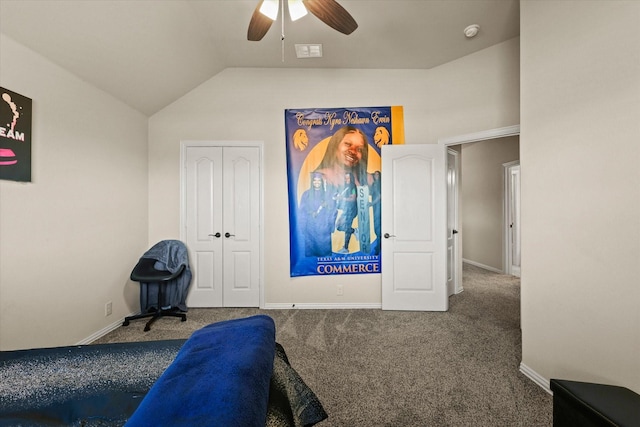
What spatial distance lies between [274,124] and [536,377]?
3451 mm

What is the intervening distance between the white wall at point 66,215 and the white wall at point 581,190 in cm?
373

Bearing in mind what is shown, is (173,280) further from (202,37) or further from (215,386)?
(215,386)

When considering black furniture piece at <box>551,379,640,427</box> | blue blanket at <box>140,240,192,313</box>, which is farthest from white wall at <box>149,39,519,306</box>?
black furniture piece at <box>551,379,640,427</box>

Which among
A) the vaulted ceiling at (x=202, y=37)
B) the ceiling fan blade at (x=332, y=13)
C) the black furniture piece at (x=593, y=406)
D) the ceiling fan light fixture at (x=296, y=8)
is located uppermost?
the vaulted ceiling at (x=202, y=37)

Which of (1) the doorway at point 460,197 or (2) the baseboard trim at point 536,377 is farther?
(1) the doorway at point 460,197

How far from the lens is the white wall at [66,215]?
1.85 metres

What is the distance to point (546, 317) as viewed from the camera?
1.80 m

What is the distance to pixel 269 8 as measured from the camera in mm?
1661

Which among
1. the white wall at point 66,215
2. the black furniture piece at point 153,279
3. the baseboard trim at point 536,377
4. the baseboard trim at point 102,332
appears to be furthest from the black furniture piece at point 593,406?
the baseboard trim at point 102,332

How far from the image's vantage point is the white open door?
122 inches

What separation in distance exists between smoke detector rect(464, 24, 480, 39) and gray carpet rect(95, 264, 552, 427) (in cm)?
298

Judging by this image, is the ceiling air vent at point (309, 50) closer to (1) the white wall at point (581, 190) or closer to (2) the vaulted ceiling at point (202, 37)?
(2) the vaulted ceiling at point (202, 37)

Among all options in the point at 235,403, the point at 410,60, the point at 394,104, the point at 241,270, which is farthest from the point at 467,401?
the point at 410,60

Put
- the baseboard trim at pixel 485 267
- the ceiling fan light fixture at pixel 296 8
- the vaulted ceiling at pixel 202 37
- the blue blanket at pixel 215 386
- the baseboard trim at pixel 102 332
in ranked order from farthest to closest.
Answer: the baseboard trim at pixel 485 267, the baseboard trim at pixel 102 332, the vaulted ceiling at pixel 202 37, the ceiling fan light fixture at pixel 296 8, the blue blanket at pixel 215 386
